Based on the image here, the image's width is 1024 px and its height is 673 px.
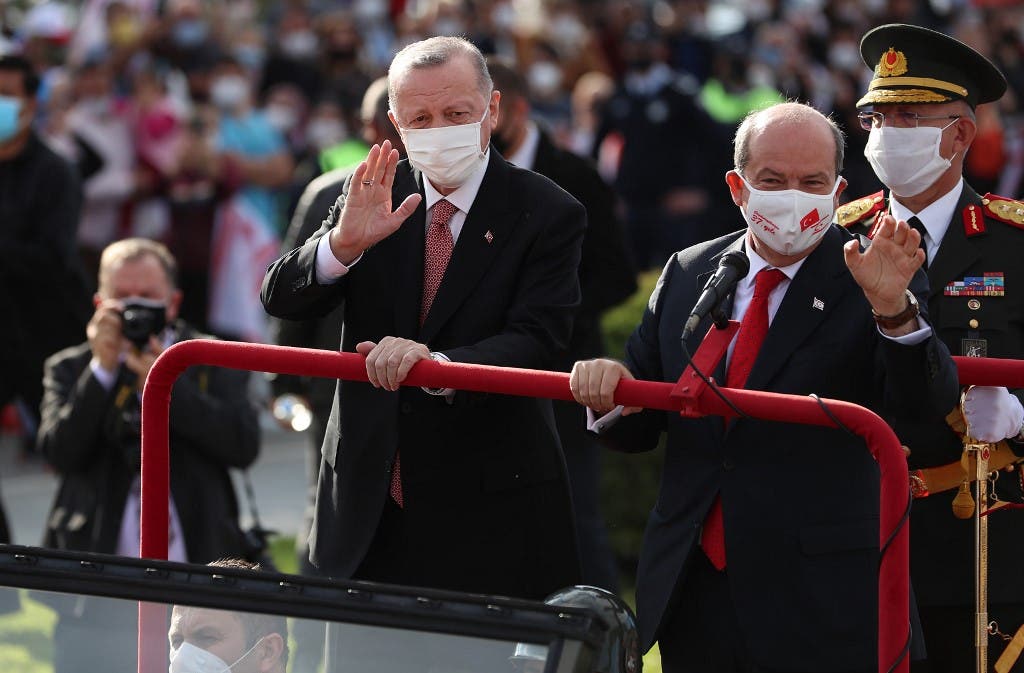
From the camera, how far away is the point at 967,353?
461 cm

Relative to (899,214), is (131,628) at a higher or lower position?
lower

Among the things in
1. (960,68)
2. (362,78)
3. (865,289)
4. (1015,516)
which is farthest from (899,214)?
(362,78)

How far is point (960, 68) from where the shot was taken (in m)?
4.90

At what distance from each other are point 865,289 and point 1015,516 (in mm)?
1217

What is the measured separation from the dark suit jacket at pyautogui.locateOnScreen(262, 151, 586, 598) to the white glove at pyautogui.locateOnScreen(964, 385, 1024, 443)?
0.98 m

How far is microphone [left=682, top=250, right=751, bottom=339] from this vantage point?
3.71 meters

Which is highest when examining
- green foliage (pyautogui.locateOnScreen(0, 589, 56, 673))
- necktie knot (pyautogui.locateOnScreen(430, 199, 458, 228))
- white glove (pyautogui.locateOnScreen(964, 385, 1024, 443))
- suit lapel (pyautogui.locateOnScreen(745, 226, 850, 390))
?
necktie knot (pyautogui.locateOnScreen(430, 199, 458, 228))

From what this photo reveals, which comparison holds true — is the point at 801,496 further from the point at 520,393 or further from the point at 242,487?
the point at 242,487

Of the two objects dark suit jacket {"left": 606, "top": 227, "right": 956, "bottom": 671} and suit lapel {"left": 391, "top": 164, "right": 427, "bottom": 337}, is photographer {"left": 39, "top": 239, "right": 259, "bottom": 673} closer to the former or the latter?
suit lapel {"left": 391, "top": 164, "right": 427, "bottom": 337}

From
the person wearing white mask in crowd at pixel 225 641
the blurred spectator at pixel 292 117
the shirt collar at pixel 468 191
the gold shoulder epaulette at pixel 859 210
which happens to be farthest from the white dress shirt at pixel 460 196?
the blurred spectator at pixel 292 117

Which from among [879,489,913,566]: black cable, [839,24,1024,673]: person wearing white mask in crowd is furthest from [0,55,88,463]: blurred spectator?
[879,489,913,566]: black cable

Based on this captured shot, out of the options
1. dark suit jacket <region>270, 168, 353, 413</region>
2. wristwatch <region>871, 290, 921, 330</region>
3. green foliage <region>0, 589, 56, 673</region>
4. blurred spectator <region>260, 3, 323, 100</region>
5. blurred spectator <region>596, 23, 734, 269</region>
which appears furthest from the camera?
blurred spectator <region>260, 3, 323, 100</region>

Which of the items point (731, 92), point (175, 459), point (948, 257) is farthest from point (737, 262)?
point (731, 92)

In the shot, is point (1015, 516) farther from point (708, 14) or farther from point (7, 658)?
point (708, 14)
